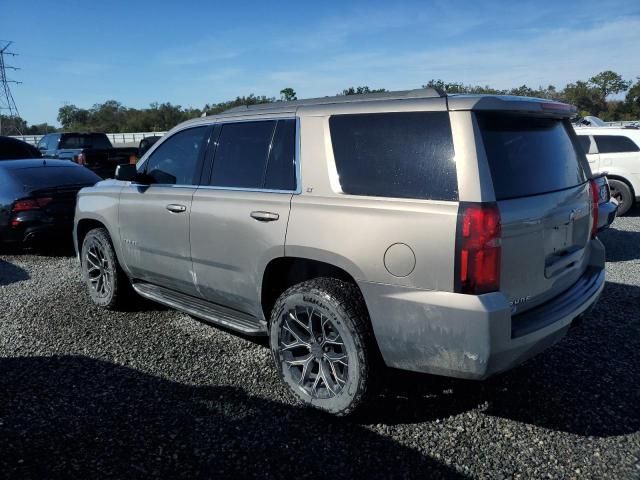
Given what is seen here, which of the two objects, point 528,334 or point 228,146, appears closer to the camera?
point 528,334

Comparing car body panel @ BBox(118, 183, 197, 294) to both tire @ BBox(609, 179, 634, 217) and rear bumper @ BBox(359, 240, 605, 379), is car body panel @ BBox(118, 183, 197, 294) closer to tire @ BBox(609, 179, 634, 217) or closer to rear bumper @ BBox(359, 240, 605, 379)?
rear bumper @ BBox(359, 240, 605, 379)

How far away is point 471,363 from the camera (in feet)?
8.96

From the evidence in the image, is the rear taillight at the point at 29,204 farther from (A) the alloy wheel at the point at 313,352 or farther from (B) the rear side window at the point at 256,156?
(A) the alloy wheel at the point at 313,352

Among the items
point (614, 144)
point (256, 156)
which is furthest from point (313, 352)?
point (614, 144)

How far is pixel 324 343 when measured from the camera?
332 centimetres

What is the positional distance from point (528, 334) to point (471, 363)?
1.18 feet

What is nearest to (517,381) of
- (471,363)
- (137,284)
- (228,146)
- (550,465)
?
(550,465)

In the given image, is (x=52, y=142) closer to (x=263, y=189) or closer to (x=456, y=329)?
(x=263, y=189)

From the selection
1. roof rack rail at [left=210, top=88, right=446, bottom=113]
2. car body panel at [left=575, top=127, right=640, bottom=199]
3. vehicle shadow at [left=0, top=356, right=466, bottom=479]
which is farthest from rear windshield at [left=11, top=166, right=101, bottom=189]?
car body panel at [left=575, top=127, right=640, bottom=199]

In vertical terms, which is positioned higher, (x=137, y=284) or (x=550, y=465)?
(x=137, y=284)

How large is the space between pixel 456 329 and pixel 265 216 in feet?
4.77

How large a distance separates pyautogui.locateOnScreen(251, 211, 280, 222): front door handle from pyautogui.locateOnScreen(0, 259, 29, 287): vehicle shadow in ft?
14.5

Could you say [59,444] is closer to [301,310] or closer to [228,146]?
[301,310]

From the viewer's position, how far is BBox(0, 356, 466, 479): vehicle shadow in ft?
9.26
